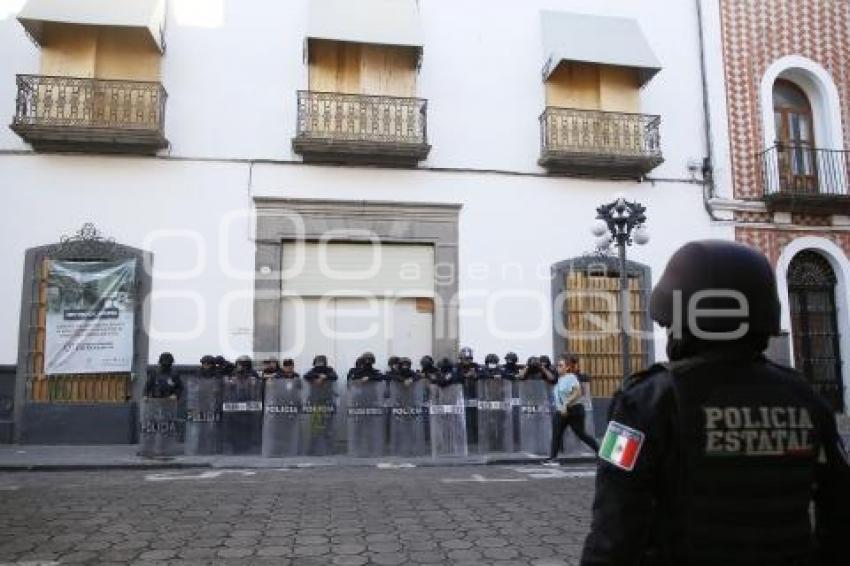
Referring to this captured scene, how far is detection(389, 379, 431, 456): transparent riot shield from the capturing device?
11.0 metres

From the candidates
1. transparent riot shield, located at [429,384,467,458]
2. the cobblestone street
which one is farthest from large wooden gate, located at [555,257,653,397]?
the cobblestone street

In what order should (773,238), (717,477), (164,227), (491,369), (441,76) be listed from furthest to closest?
1. (773,238)
2. (441,76)
3. (164,227)
4. (491,369)
5. (717,477)

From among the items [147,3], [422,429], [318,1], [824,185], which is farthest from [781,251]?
[147,3]

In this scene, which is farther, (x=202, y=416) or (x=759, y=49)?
(x=759, y=49)

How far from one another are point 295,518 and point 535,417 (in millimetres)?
6034

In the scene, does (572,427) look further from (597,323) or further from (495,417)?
(597,323)

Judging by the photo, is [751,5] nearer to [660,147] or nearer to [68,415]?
[660,147]

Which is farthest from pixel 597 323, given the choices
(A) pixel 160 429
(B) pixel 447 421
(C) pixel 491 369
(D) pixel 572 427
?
(A) pixel 160 429

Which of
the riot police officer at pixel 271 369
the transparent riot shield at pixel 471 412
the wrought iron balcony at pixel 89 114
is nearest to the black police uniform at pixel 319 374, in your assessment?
the riot police officer at pixel 271 369

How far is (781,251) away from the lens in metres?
14.9

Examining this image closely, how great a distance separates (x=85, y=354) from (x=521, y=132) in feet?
30.8

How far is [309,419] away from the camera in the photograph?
36.0ft

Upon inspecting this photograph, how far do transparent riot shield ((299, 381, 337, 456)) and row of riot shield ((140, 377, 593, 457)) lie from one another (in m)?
0.02

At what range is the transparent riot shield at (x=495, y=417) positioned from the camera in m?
11.3
